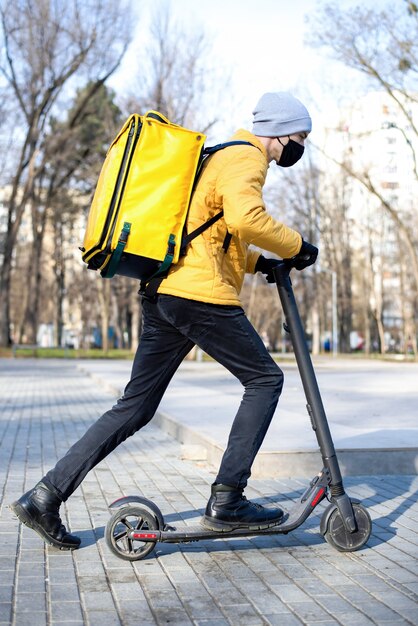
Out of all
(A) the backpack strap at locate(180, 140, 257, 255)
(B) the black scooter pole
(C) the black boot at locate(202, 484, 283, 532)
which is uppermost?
(A) the backpack strap at locate(180, 140, 257, 255)

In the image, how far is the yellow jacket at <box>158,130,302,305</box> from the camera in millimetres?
4141

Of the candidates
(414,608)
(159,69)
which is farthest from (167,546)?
(159,69)

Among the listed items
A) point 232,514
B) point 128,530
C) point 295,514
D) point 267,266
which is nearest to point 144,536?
point 128,530

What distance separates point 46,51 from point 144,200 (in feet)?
113

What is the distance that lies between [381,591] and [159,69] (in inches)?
1234

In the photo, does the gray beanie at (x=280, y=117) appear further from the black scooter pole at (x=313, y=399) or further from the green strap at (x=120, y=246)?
the green strap at (x=120, y=246)

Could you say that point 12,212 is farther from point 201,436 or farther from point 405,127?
point 201,436

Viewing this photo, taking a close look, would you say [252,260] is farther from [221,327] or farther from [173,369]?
[173,369]

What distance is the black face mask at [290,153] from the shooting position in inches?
177

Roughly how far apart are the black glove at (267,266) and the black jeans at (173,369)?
0.36 meters

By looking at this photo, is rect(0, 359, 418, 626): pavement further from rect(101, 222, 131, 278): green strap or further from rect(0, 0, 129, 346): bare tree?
rect(0, 0, 129, 346): bare tree

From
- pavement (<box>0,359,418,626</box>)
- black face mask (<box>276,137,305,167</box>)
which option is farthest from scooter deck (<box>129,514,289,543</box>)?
black face mask (<box>276,137,305,167</box>)

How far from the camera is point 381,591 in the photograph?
3.83m

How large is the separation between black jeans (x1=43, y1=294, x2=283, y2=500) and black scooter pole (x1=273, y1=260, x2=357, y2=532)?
16cm
